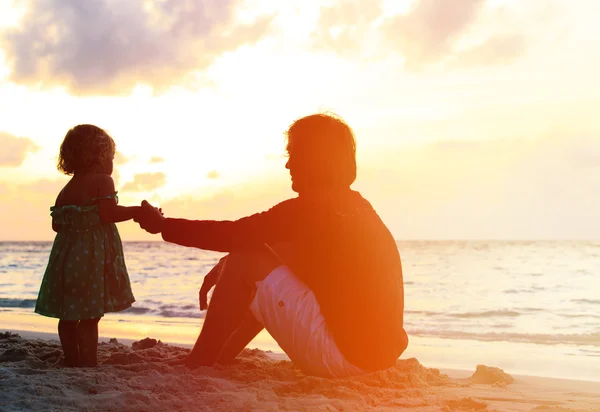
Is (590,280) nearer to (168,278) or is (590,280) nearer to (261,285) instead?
(168,278)

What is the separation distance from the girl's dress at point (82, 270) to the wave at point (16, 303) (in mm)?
6762

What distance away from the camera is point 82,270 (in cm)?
366

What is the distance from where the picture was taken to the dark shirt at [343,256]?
282 cm

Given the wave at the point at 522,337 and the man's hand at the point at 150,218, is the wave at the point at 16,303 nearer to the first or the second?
the wave at the point at 522,337

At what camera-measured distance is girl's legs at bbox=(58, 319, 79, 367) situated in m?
3.64

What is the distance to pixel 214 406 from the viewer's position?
2.75 m

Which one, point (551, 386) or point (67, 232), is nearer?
point (67, 232)

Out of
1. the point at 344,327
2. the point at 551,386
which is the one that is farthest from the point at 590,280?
the point at 344,327

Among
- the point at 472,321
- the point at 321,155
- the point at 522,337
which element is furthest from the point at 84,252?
the point at 472,321

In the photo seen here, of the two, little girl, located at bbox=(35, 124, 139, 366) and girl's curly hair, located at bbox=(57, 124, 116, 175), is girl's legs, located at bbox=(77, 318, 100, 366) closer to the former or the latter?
little girl, located at bbox=(35, 124, 139, 366)

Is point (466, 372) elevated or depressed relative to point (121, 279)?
depressed

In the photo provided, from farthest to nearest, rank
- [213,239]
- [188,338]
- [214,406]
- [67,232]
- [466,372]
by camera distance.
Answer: [188,338]
[466,372]
[67,232]
[213,239]
[214,406]

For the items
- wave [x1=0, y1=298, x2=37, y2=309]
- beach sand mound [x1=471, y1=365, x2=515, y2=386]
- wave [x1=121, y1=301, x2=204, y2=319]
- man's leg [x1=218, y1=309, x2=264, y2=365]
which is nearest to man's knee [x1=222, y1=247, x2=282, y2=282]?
man's leg [x1=218, y1=309, x2=264, y2=365]

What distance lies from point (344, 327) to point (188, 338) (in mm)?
3868
